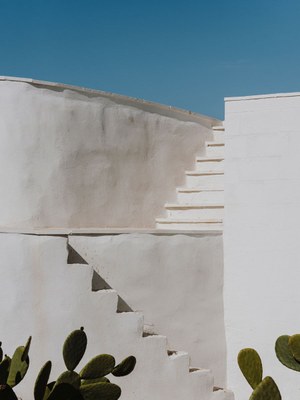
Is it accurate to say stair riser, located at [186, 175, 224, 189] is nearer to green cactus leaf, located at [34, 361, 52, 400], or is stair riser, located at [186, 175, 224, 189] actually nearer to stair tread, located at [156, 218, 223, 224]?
stair tread, located at [156, 218, 223, 224]

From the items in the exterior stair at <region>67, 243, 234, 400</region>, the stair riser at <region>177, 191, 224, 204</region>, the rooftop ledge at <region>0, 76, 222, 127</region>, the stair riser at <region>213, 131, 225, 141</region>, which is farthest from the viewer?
the stair riser at <region>213, 131, 225, 141</region>

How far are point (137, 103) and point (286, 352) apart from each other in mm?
4523

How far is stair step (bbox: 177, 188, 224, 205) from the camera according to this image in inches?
290

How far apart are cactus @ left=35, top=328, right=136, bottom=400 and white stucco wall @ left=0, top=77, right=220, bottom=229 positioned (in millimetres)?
3040

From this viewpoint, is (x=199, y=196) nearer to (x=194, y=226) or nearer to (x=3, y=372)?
(x=194, y=226)

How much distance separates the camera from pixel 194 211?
7.41 meters

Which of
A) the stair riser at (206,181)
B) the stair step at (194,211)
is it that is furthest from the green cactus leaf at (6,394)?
the stair riser at (206,181)

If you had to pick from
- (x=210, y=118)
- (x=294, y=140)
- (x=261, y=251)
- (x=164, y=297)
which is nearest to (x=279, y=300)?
(x=261, y=251)

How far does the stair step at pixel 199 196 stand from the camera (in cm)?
738

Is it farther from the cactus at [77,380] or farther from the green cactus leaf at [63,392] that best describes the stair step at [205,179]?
the green cactus leaf at [63,392]

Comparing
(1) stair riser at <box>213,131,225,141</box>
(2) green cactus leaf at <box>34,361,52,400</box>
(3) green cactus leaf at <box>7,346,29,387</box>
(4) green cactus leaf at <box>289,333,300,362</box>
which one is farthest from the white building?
(4) green cactus leaf at <box>289,333,300,362</box>

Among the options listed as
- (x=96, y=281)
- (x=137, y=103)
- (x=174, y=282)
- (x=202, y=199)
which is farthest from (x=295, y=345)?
(x=137, y=103)

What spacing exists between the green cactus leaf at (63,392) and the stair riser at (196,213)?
3.94m

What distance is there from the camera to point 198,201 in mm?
7582
